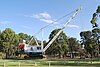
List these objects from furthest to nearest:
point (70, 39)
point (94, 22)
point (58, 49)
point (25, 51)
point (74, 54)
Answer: point (74, 54)
point (70, 39)
point (58, 49)
point (25, 51)
point (94, 22)

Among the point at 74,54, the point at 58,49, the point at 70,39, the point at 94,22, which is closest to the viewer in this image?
the point at 94,22

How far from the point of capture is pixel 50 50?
114938 millimetres

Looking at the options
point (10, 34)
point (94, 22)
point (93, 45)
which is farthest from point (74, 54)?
point (94, 22)

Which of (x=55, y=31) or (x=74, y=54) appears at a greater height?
(x=55, y=31)

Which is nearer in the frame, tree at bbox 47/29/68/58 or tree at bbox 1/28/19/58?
tree at bbox 47/29/68/58

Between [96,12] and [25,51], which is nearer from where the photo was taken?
[96,12]

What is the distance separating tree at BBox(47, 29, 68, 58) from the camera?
114500 millimetres

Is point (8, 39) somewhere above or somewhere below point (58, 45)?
above

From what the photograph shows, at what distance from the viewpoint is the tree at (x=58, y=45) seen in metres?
114

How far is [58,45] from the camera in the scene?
11444 cm

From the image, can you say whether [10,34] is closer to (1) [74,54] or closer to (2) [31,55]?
(2) [31,55]

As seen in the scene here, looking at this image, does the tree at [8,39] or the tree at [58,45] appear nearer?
the tree at [58,45]

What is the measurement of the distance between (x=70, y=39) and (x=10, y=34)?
36806 mm

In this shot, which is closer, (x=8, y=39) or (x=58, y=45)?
(x=58, y=45)
